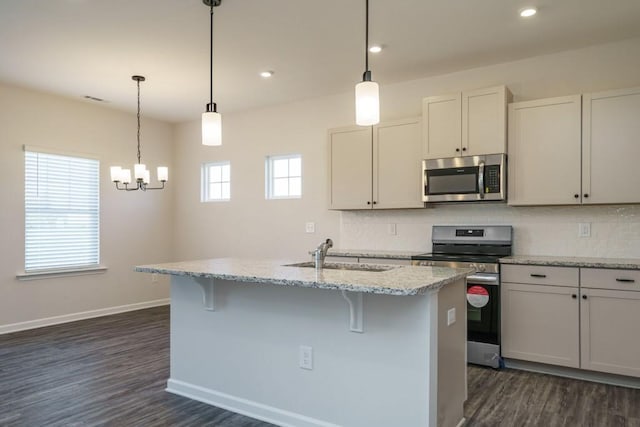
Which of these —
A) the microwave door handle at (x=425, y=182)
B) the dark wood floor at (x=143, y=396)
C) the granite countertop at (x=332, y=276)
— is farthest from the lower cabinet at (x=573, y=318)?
the granite countertop at (x=332, y=276)

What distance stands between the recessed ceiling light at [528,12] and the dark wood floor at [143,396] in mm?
2603

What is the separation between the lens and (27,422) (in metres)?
2.61

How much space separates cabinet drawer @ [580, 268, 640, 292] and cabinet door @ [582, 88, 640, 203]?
0.56 meters

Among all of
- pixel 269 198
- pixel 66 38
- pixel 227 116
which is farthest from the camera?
pixel 227 116

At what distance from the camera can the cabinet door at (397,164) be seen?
4.20 m

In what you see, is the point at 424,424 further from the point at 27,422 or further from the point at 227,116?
the point at 227,116

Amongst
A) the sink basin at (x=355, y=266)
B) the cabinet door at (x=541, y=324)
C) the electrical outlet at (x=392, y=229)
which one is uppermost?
the electrical outlet at (x=392, y=229)

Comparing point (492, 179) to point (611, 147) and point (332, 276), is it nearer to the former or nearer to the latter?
point (611, 147)

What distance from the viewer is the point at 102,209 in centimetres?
559

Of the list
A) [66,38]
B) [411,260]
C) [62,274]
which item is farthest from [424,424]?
[62,274]

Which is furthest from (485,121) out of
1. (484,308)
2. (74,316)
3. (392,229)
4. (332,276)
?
(74,316)

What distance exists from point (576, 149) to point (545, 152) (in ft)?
0.71

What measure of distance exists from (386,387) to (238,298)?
1055 millimetres

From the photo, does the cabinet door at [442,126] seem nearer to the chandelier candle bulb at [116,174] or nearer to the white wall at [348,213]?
the white wall at [348,213]
